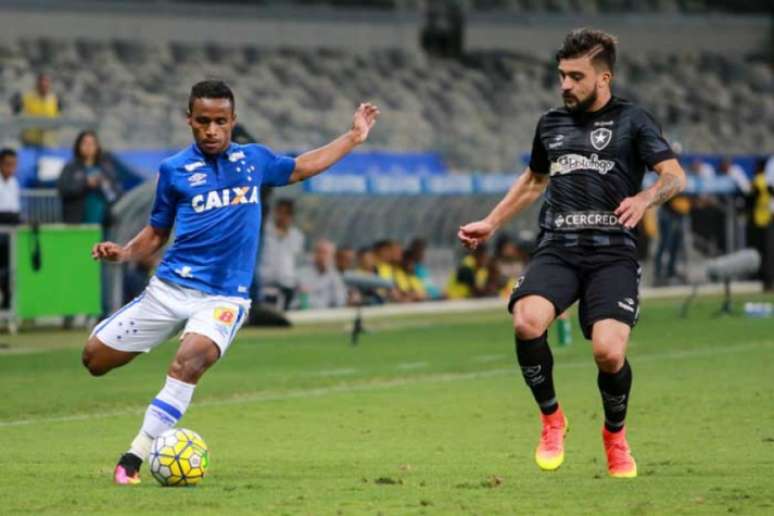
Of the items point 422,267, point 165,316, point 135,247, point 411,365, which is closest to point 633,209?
point 165,316

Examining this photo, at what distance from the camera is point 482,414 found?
567 inches

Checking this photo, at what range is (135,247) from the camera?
34.7 ft

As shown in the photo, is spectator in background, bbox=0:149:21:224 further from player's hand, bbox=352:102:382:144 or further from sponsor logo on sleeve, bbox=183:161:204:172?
sponsor logo on sleeve, bbox=183:161:204:172

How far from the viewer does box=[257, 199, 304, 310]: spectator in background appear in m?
26.2

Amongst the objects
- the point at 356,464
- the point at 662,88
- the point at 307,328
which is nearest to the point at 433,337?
the point at 307,328

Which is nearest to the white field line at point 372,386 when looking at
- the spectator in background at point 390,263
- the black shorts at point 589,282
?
the black shorts at point 589,282

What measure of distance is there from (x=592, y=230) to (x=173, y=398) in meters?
2.34

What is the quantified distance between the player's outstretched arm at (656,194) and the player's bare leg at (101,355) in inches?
104

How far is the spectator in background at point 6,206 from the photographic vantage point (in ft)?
76.2

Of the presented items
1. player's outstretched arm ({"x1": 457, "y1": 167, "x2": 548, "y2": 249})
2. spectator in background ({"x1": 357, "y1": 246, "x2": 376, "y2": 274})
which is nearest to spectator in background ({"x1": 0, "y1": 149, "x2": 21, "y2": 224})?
spectator in background ({"x1": 357, "y1": 246, "x2": 376, "y2": 274})

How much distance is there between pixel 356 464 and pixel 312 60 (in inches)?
1288

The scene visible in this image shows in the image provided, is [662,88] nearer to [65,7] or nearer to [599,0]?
[599,0]

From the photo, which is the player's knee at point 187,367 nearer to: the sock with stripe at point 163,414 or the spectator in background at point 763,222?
the sock with stripe at point 163,414

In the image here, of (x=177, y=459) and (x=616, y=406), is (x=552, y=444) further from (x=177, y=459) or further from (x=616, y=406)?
(x=177, y=459)
